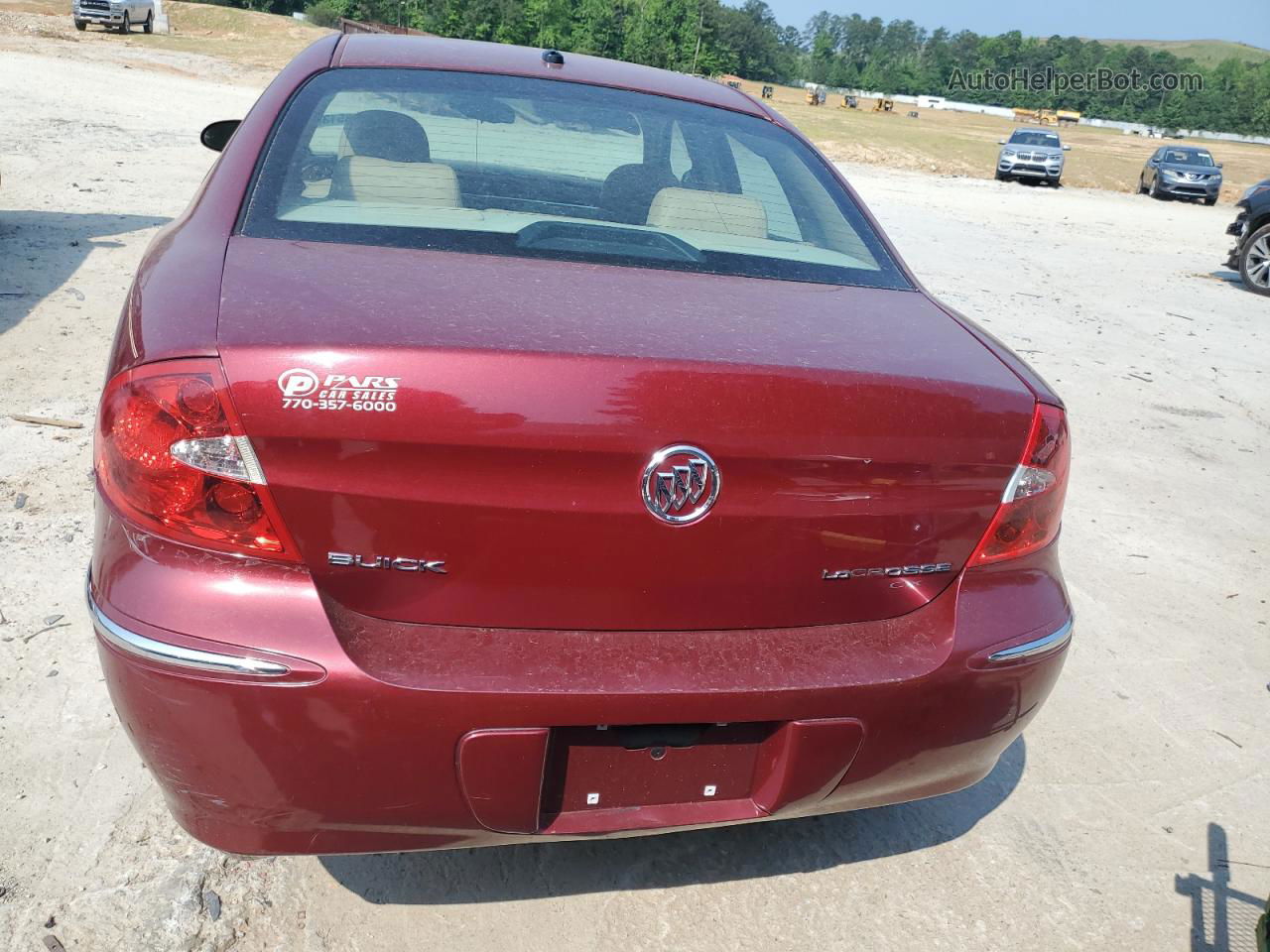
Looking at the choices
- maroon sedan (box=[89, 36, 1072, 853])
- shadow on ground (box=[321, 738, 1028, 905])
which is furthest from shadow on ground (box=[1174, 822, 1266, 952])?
maroon sedan (box=[89, 36, 1072, 853])

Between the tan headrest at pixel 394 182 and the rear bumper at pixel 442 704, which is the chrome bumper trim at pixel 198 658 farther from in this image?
the tan headrest at pixel 394 182

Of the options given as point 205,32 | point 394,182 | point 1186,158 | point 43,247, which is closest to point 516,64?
point 394,182

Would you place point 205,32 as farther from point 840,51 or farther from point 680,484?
point 840,51

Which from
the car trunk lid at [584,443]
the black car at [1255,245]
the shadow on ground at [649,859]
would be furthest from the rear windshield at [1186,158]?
the car trunk lid at [584,443]

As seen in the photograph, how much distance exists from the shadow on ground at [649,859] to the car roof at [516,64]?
2.02m

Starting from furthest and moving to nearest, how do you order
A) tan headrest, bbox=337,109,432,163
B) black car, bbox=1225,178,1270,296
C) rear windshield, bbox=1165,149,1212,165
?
rear windshield, bbox=1165,149,1212,165, black car, bbox=1225,178,1270,296, tan headrest, bbox=337,109,432,163

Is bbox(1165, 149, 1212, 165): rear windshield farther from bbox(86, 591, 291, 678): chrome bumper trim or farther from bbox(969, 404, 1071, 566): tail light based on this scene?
bbox(86, 591, 291, 678): chrome bumper trim

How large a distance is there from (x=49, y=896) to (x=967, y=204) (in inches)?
837

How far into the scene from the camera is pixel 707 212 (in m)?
2.79

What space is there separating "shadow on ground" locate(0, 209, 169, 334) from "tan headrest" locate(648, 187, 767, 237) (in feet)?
15.1

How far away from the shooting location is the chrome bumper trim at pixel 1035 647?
210 cm

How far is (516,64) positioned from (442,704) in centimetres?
203

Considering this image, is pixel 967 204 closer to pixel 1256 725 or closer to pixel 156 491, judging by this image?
pixel 1256 725

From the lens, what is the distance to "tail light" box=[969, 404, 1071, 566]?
6.86ft
